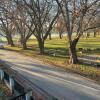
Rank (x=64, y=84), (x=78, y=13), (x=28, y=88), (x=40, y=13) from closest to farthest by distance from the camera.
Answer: (x=28, y=88) < (x=64, y=84) < (x=78, y=13) < (x=40, y=13)

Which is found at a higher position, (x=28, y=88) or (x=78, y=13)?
(x=78, y=13)

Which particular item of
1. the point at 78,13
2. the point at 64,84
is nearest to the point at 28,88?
the point at 64,84

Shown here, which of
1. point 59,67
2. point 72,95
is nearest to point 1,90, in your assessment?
point 72,95

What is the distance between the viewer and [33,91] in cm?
986

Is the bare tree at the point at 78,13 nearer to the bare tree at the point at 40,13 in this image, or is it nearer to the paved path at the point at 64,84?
the paved path at the point at 64,84

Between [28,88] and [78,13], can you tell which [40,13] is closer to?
[78,13]

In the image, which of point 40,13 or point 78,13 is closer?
point 78,13

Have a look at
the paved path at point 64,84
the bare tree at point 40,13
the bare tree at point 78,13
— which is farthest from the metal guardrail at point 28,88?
the bare tree at point 40,13

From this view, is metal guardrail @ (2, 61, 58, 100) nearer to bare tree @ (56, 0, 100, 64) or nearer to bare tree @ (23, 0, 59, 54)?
bare tree @ (56, 0, 100, 64)

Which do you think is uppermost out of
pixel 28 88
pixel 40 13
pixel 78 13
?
pixel 40 13

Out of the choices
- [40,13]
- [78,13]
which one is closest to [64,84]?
[78,13]

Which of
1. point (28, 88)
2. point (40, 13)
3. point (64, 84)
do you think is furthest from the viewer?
point (40, 13)

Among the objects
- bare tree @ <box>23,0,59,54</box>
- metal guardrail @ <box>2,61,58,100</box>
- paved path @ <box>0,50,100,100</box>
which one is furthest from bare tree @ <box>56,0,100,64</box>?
metal guardrail @ <box>2,61,58,100</box>

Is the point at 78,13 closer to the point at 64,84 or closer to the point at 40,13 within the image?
the point at 64,84
